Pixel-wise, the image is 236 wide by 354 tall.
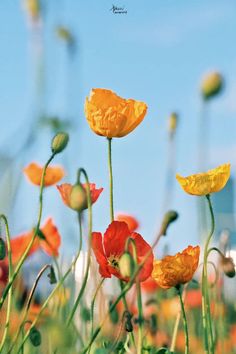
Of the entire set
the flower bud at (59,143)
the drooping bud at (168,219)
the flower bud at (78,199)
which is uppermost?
the flower bud at (59,143)

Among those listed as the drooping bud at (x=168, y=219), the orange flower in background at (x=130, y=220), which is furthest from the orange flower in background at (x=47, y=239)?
the drooping bud at (x=168, y=219)

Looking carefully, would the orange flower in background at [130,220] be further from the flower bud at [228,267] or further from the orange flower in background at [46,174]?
the flower bud at [228,267]

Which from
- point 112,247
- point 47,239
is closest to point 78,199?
point 112,247

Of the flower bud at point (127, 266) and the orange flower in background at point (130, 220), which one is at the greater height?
the flower bud at point (127, 266)

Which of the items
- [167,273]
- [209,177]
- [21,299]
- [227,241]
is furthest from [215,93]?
[21,299]

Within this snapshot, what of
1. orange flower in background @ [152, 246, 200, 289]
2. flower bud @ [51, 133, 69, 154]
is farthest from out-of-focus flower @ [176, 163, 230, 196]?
flower bud @ [51, 133, 69, 154]

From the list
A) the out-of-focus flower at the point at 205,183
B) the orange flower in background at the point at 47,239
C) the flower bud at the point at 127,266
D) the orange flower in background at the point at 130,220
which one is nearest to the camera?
the flower bud at the point at 127,266

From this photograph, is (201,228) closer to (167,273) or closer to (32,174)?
(167,273)
